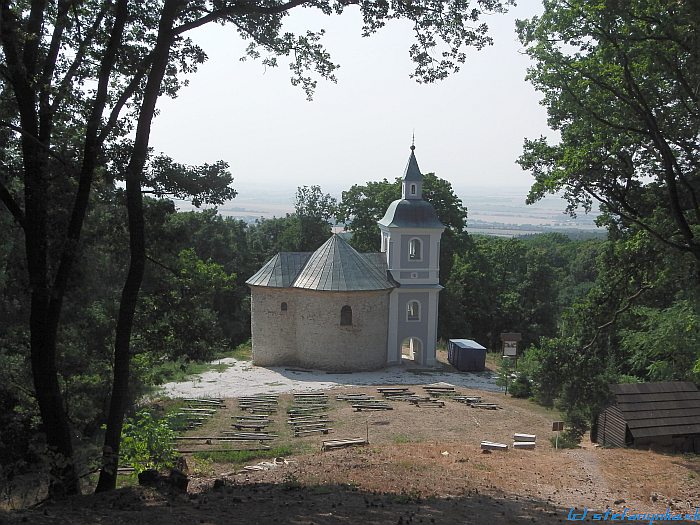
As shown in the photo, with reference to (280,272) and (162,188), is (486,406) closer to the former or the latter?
(280,272)

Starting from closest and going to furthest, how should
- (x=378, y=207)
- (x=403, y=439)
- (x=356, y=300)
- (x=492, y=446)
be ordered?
(x=492, y=446) → (x=403, y=439) → (x=356, y=300) → (x=378, y=207)

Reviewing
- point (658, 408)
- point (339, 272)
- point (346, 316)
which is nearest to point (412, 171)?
point (339, 272)

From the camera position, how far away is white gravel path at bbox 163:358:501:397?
27266 mm

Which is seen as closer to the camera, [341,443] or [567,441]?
[567,441]

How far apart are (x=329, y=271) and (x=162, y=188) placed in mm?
20444

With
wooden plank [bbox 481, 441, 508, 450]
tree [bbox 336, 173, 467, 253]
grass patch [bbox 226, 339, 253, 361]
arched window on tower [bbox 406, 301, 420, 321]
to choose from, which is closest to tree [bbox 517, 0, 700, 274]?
wooden plank [bbox 481, 441, 508, 450]

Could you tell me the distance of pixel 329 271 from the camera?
102ft

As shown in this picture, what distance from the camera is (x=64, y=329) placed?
1427 centimetres

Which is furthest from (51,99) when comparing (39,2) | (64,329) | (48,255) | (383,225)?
(383,225)

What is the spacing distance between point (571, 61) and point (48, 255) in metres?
11.4

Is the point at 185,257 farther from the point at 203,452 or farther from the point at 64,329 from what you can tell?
the point at 203,452

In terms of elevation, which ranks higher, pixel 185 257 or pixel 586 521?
pixel 185 257

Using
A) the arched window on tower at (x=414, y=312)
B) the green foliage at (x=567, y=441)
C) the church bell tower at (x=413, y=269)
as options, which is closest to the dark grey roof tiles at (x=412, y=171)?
the church bell tower at (x=413, y=269)

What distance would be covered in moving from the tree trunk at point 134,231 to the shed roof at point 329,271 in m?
19.3
